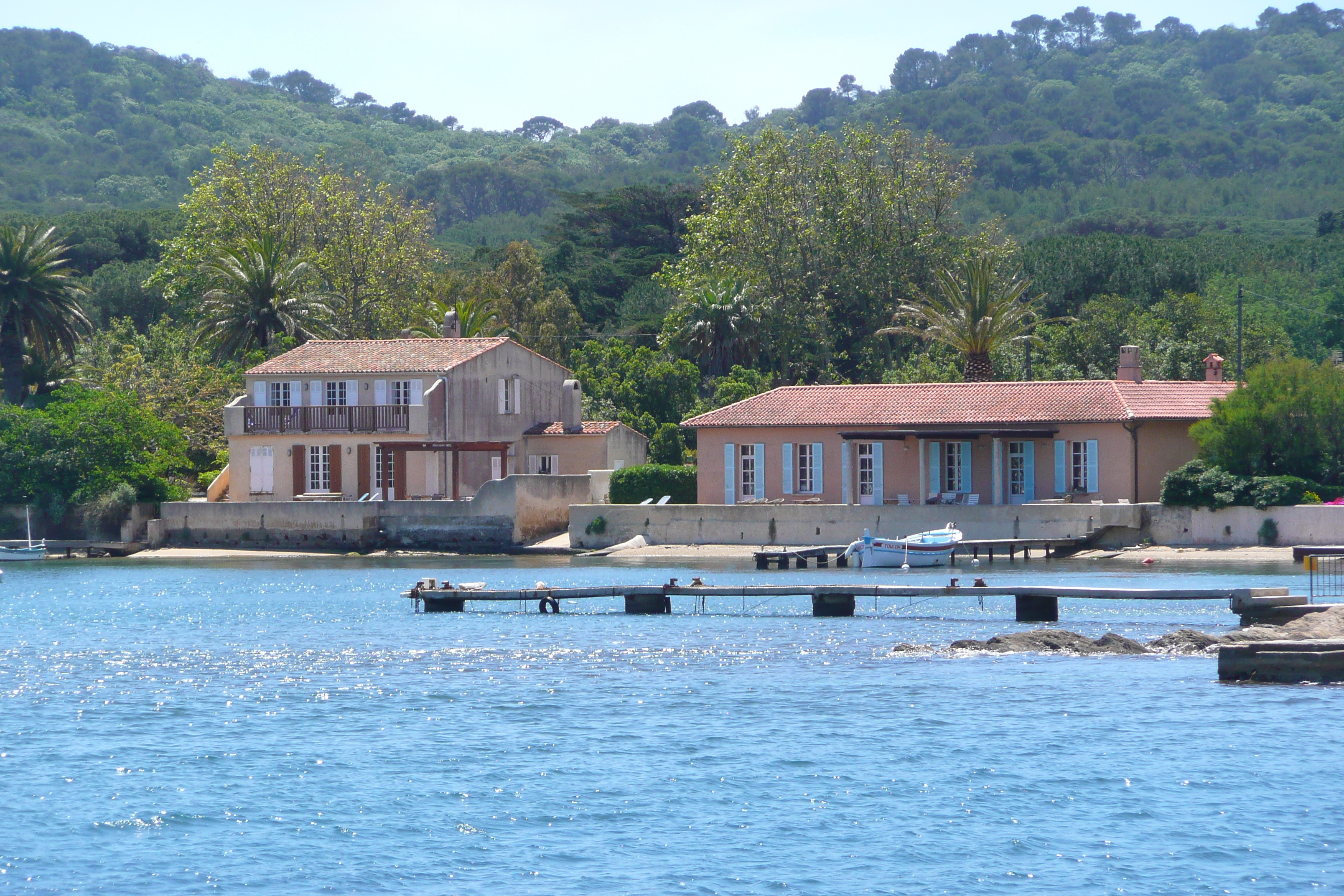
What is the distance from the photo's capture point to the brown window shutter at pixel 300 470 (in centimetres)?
6153

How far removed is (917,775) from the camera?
2031cm

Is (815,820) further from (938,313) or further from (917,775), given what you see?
(938,313)

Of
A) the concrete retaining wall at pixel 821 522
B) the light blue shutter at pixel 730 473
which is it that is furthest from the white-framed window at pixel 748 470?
the concrete retaining wall at pixel 821 522

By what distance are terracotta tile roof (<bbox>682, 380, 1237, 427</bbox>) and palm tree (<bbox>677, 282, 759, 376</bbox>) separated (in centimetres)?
1267

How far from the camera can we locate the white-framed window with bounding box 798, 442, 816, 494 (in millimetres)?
56156

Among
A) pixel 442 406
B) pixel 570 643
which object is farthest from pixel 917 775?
pixel 442 406

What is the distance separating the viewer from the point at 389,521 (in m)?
A: 58.8

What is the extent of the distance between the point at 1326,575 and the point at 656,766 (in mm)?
25531

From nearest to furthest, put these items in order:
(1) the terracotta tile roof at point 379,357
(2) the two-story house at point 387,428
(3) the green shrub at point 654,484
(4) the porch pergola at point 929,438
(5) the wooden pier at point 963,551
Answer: (5) the wooden pier at point 963,551
(4) the porch pergola at point 929,438
(3) the green shrub at point 654,484
(2) the two-story house at point 387,428
(1) the terracotta tile roof at point 379,357

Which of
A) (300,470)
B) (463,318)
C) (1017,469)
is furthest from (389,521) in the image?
(1017,469)

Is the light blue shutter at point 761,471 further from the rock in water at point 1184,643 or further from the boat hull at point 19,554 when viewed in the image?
the rock in water at point 1184,643

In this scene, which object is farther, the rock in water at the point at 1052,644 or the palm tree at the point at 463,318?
the palm tree at the point at 463,318

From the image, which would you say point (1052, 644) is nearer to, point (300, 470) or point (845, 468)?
point (845, 468)

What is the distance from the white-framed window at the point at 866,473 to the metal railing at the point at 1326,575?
16.1 m
